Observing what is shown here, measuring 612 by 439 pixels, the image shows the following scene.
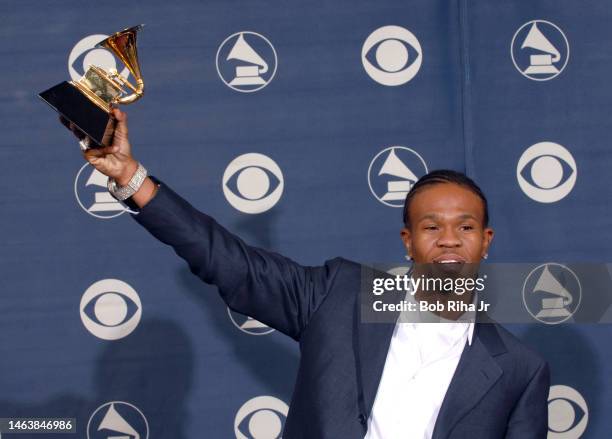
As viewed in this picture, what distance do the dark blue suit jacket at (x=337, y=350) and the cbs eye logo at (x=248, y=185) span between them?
65 centimetres

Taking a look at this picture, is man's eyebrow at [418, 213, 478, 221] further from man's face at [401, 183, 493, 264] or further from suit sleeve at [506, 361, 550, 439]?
suit sleeve at [506, 361, 550, 439]

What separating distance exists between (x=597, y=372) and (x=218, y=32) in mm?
1334

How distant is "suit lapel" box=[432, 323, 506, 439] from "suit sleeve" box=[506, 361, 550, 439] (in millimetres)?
81

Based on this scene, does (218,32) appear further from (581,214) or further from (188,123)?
(581,214)

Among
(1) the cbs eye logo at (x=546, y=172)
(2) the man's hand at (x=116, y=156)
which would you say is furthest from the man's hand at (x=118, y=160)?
(1) the cbs eye logo at (x=546, y=172)

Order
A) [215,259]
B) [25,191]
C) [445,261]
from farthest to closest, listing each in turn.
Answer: [25,191] < [445,261] < [215,259]

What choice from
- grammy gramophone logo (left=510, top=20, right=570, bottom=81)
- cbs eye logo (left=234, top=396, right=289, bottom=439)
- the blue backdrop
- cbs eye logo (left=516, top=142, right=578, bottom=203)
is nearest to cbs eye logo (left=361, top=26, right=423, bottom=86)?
the blue backdrop

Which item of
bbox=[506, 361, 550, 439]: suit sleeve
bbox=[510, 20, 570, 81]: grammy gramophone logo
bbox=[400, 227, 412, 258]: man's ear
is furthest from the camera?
bbox=[510, 20, 570, 81]: grammy gramophone logo

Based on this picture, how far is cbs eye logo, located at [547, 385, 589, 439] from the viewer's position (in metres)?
2.50

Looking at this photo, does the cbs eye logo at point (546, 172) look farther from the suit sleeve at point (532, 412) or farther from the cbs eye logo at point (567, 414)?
the suit sleeve at point (532, 412)

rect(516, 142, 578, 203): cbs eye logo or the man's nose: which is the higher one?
rect(516, 142, 578, 203): cbs eye logo

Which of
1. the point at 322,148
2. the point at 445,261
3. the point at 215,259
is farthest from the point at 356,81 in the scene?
the point at 215,259

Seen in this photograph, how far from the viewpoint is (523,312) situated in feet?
8.22

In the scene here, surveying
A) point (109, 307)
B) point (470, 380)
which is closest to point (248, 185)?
point (109, 307)
